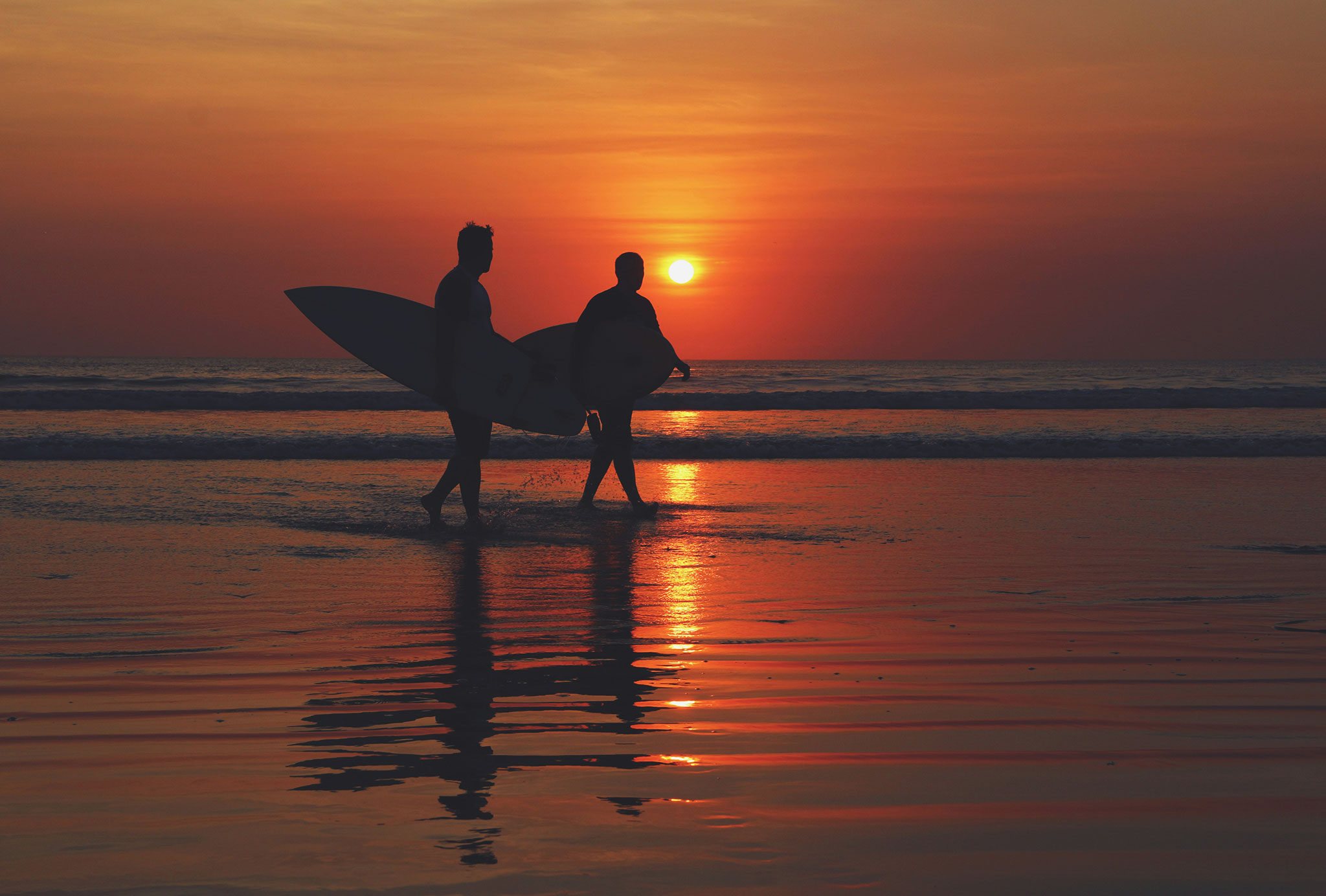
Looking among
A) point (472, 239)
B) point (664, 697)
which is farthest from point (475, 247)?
point (664, 697)

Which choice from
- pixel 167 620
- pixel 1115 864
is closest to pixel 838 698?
pixel 1115 864

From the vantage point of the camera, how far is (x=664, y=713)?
3.24 meters

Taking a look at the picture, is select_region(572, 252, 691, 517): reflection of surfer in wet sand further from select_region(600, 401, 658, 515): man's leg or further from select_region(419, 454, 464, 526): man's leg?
select_region(419, 454, 464, 526): man's leg

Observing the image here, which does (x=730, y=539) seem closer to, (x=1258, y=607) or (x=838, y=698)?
(x=1258, y=607)

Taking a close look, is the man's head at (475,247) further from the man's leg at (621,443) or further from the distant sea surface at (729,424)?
the distant sea surface at (729,424)

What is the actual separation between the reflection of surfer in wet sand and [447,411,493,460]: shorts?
35.2 inches

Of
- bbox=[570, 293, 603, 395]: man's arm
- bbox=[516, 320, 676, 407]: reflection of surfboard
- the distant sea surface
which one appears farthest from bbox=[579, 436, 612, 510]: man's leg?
the distant sea surface

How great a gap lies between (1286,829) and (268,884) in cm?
218

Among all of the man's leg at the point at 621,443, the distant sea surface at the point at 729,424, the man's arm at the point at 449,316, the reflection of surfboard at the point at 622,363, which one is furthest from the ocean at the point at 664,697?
the distant sea surface at the point at 729,424

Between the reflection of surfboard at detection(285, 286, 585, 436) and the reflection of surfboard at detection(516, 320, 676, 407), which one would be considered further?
the reflection of surfboard at detection(516, 320, 676, 407)

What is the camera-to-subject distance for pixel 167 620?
180 inches

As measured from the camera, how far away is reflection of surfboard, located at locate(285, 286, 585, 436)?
7.52 meters

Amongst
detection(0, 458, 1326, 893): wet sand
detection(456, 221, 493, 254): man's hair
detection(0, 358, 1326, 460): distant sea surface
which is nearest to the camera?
detection(0, 458, 1326, 893): wet sand

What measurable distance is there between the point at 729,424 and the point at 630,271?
470 inches
